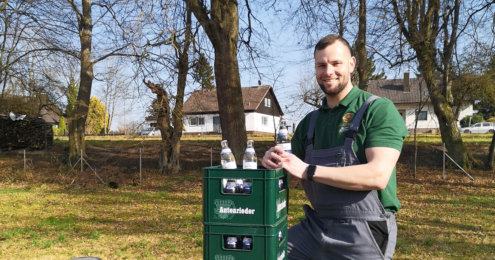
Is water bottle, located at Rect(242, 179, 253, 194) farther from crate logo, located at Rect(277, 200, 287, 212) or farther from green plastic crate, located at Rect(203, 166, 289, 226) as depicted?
crate logo, located at Rect(277, 200, 287, 212)

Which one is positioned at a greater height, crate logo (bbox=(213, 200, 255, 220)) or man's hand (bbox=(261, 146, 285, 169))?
man's hand (bbox=(261, 146, 285, 169))

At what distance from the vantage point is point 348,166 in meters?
2.46

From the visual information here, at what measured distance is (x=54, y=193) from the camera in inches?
506

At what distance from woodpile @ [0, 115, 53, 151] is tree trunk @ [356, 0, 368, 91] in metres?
18.9

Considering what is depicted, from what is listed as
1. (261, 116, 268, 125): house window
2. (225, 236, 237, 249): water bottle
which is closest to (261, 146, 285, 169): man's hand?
(225, 236, 237, 249): water bottle

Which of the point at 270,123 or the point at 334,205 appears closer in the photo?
the point at 334,205

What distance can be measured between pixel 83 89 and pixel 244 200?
52.7ft

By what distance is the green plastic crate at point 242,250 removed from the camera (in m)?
2.62

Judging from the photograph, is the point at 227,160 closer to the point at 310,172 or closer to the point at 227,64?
the point at 310,172

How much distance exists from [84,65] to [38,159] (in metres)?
6.43

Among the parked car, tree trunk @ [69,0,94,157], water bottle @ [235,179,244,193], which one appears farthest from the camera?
the parked car

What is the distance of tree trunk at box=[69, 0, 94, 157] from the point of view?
1705cm

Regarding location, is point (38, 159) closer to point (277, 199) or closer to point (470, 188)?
point (470, 188)

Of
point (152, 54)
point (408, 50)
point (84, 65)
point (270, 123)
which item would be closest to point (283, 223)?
point (152, 54)
